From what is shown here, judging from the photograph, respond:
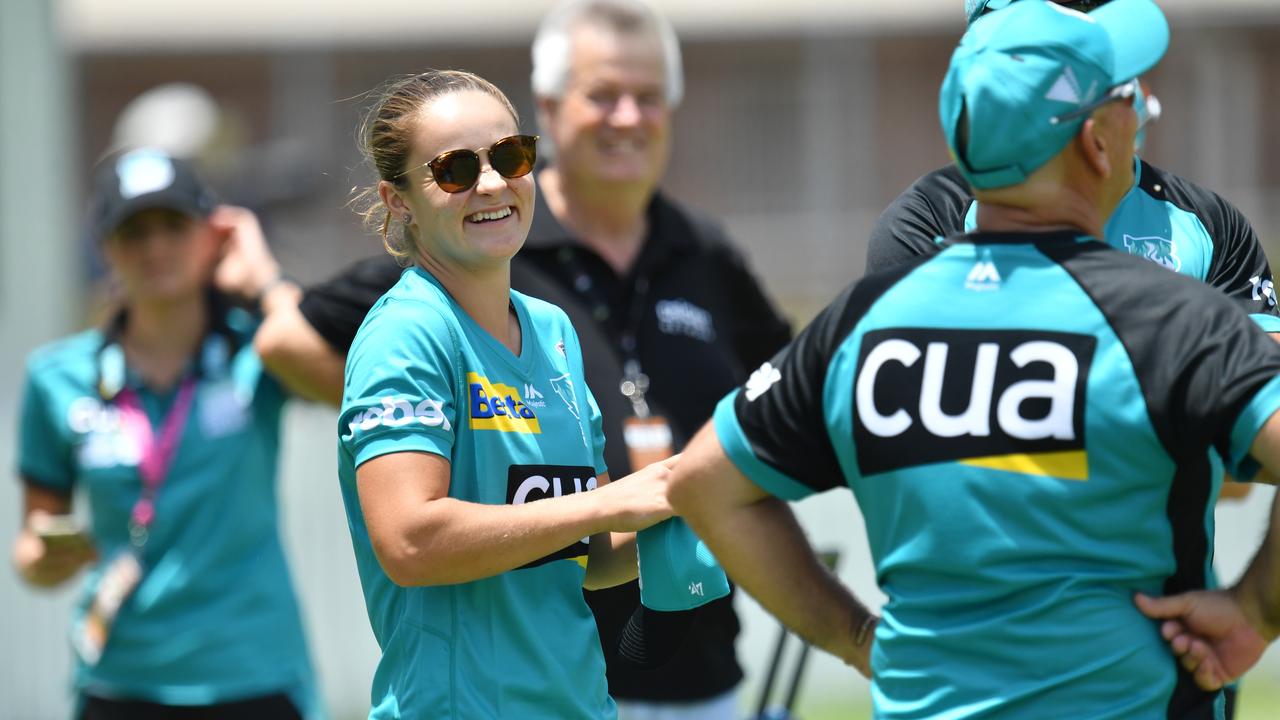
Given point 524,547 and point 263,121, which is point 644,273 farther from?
point 263,121

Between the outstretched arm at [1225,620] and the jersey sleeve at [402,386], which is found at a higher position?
the jersey sleeve at [402,386]

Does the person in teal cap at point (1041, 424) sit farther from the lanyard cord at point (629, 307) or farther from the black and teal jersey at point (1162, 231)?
the lanyard cord at point (629, 307)

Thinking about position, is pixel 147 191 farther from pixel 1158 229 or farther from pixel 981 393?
pixel 981 393

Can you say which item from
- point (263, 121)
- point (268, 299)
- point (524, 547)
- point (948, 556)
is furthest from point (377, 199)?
point (263, 121)

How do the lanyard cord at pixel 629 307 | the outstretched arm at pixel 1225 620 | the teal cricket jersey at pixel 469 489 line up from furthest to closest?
the lanyard cord at pixel 629 307 < the teal cricket jersey at pixel 469 489 < the outstretched arm at pixel 1225 620

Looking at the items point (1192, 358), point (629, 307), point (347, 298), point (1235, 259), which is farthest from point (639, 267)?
point (1192, 358)

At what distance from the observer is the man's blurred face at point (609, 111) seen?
13.4 ft

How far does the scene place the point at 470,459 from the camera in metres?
2.44

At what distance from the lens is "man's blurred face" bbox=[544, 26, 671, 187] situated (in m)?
4.09

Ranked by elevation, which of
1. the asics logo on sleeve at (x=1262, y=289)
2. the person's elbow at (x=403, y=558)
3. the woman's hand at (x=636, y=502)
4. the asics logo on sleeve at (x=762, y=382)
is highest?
the asics logo on sleeve at (x=1262, y=289)

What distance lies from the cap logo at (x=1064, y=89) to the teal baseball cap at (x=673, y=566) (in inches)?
32.3

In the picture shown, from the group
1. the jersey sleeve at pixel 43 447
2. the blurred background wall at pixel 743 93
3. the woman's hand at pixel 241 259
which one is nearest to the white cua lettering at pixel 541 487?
the woman's hand at pixel 241 259

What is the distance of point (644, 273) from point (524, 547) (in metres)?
1.78

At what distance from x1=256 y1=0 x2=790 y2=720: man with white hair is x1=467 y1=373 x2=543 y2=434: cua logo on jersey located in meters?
1.17
